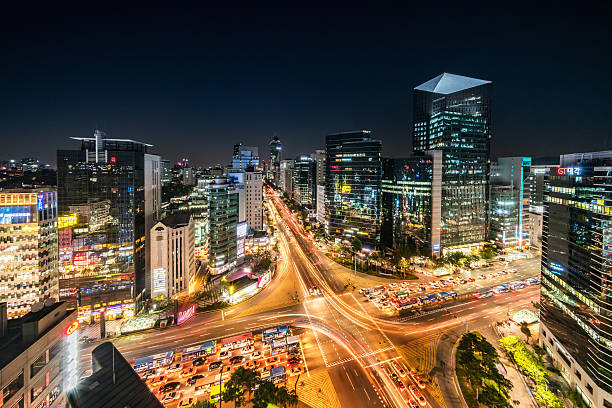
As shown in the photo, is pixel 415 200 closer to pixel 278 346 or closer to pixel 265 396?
pixel 278 346

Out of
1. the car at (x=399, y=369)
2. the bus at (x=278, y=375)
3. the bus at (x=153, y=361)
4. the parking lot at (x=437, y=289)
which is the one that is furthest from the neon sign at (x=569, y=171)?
the bus at (x=153, y=361)

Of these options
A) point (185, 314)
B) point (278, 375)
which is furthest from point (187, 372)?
point (185, 314)

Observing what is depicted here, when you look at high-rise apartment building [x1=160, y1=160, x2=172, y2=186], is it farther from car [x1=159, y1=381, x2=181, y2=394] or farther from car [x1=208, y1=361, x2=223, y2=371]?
car [x1=159, y1=381, x2=181, y2=394]

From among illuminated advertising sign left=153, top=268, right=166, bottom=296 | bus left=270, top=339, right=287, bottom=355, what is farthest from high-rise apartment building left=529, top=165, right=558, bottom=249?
illuminated advertising sign left=153, top=268, right=166, bottom=296

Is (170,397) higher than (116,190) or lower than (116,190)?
lower

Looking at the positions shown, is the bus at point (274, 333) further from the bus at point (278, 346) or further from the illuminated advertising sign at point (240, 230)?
the illuminated advertising sign at point (240, 230)

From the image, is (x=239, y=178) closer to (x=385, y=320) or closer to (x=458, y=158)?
(x=385, y=320)
